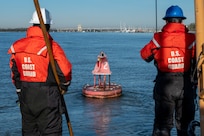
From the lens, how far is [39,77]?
4508 mm

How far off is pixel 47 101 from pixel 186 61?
6.62ft

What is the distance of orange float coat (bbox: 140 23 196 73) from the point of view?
203 inches

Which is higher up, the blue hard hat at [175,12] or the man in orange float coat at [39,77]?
the blue hard hat at [175,12]

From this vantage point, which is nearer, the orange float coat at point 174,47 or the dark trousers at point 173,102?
the orange float coat at point 174,47

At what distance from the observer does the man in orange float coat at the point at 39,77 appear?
4.46 m

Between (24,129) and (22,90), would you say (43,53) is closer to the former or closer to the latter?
(22,90)

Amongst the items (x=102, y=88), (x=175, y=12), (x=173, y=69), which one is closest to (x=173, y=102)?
(x=173, y=69)

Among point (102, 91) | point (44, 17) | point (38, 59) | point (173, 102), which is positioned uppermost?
point (44, 17)

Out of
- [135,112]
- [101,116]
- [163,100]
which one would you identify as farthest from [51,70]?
[135,112]

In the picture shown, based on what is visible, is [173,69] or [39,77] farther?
[173,69]

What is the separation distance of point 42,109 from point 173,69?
6.25 ft

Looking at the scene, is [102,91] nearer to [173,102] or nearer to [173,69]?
[173,102]

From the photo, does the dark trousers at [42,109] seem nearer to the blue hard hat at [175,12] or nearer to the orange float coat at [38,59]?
the orange float coat at [38,59]

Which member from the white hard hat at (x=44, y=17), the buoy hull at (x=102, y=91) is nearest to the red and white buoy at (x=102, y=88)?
the buoy hull at (x=102, y=91)
